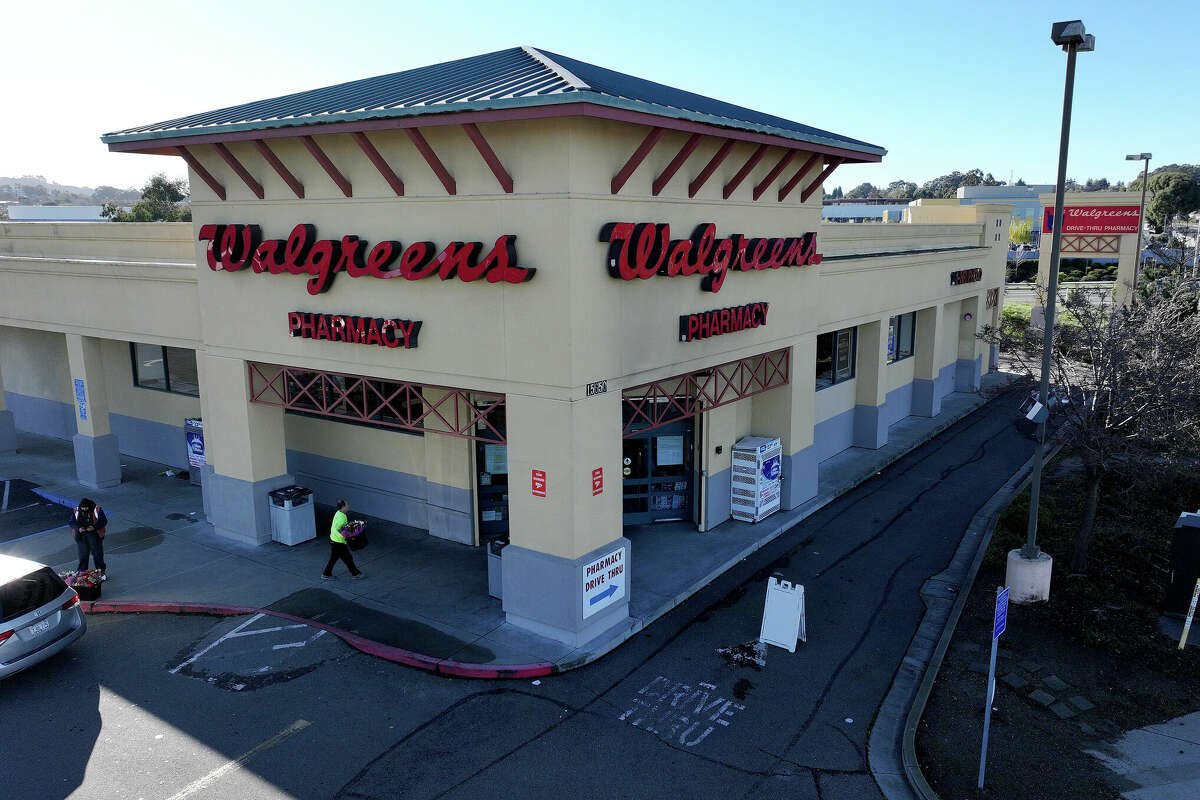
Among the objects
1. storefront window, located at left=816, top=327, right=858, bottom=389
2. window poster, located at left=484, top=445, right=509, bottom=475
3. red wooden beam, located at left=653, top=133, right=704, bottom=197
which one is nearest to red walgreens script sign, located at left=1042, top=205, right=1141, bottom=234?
storefront window, located at left=816, top=327, right=858, bottom=389

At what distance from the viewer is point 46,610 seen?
472 inches

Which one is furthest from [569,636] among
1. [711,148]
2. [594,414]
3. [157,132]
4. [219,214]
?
[157,132]

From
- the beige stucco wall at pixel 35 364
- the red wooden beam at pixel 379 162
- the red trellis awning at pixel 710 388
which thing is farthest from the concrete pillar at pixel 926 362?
the beige stucco wall at pixel 35 364

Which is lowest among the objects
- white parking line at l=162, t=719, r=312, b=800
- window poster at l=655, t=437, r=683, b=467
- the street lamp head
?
white parking line at l=162, t=719, r=312, b=800

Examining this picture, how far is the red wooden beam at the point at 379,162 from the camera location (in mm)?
12773

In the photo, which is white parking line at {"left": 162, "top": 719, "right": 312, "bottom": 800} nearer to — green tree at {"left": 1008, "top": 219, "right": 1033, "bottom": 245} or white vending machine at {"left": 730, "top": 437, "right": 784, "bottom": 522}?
white vending machine at {"left": 730, "top": 437, "right": 784, "bottom": 522}

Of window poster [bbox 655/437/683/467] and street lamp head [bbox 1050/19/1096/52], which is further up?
street lamp head [bbox 1050/19/1096/52]

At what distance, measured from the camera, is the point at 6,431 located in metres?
23.8

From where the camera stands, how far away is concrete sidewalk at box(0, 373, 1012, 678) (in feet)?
42.1

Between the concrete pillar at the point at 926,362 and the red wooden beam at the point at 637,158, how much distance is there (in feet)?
61.6

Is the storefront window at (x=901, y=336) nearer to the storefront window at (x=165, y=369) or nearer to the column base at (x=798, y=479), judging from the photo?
the column base at (x=798, y=479)

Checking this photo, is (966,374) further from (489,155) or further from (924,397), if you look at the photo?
(489,155)

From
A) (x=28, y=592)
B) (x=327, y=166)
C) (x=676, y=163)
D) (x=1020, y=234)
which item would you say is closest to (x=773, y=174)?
(x=676, y=163)

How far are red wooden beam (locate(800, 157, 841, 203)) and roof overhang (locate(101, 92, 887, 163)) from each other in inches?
39.8
